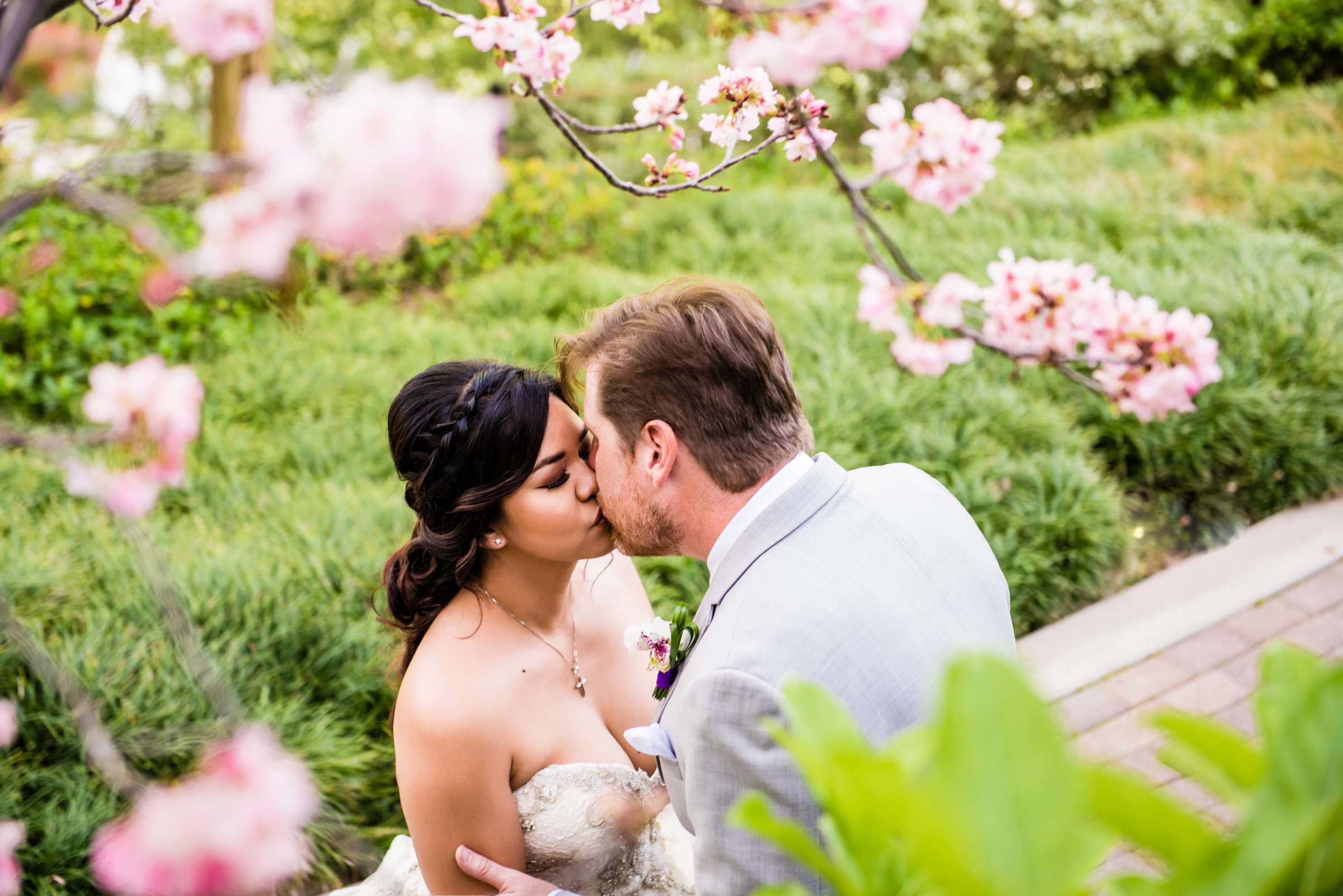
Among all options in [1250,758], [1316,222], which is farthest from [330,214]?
[1316,222]

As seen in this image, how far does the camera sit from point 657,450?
76.8 inches

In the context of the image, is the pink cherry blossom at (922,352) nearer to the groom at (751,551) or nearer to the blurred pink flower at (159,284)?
the groom at (751,551)

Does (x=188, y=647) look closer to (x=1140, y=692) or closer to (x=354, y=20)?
(x=1140, y=692)

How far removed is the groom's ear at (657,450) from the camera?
193 cm

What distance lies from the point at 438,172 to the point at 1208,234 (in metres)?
7.48

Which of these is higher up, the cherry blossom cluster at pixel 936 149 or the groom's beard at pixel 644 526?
the cherry blossom cluster at pixel 936 149

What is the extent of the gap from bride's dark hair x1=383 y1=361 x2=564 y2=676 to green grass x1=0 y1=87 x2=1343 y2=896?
4.22 feet

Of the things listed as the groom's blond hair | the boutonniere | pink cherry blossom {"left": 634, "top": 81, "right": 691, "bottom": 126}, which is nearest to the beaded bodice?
the boutonniere

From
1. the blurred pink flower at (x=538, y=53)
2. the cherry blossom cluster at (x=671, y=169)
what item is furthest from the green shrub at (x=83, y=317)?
the blurred pink flower at (x=538, y=53)

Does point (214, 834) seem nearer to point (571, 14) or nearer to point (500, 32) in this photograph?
point (500, 32)

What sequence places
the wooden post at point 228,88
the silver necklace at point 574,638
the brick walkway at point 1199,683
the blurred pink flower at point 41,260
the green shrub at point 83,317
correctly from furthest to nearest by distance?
the wooden post at point 228,88, the green shrub at point 83,317, the brick walkway at point 1199,683, the silver necklace at point 574,638, the blurred pink flower at point 41,260

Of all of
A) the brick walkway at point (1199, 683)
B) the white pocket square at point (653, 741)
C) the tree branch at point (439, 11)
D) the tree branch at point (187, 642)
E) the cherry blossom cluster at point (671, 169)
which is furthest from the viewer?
the brick walkway at point (1199, 683)

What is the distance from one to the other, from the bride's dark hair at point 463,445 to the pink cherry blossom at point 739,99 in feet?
2.33

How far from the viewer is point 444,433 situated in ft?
7.22
